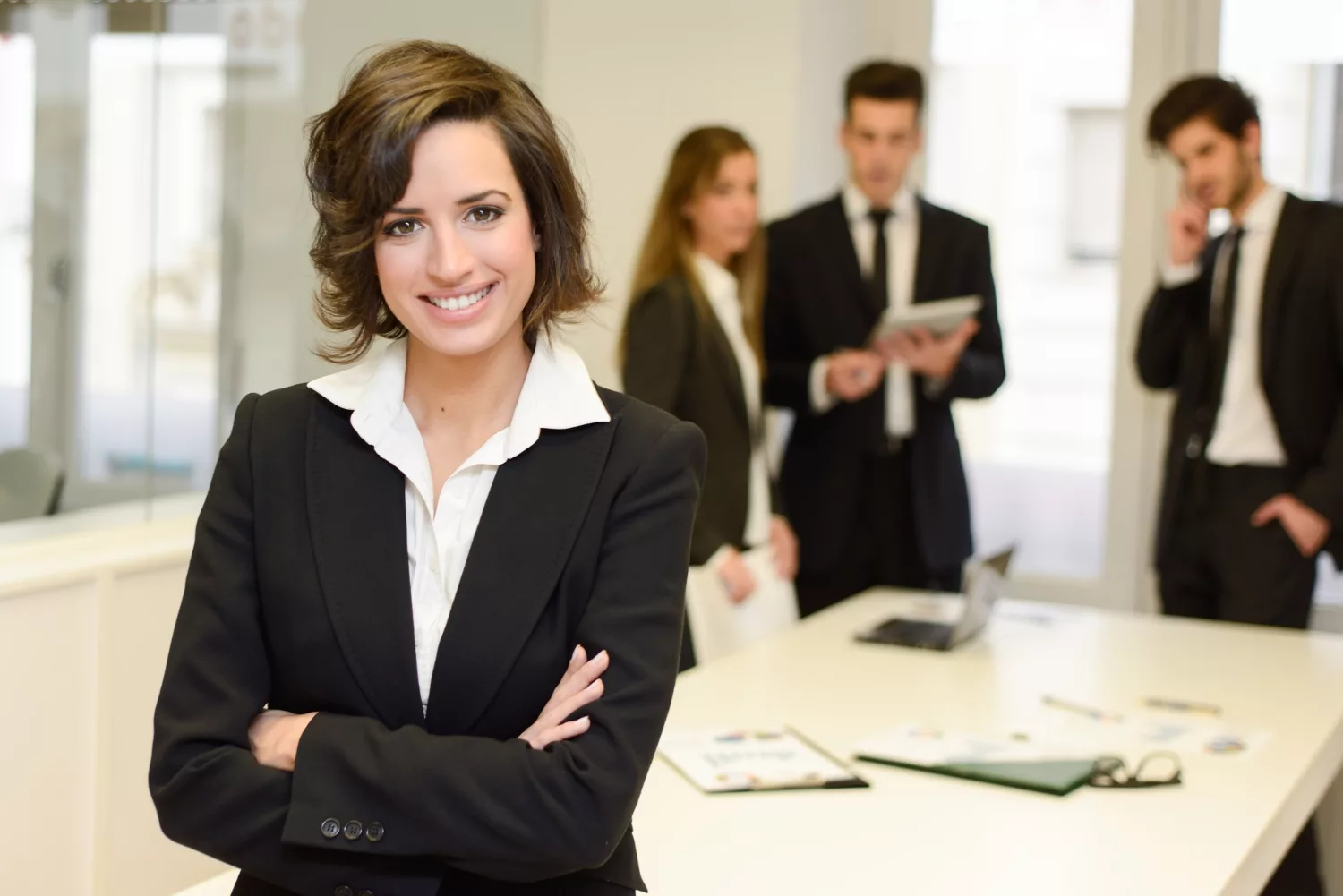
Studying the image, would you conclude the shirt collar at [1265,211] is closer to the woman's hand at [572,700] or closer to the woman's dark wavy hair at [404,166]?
the woman's dark wavy hair at [404,166]

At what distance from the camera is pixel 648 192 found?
217 inches

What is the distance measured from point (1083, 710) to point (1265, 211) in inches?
69.2

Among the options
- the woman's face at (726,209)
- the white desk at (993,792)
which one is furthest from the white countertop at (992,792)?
the woman's face at (726,209)

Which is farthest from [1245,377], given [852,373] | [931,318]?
[852,373]

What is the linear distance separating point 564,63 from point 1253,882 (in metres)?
4.07

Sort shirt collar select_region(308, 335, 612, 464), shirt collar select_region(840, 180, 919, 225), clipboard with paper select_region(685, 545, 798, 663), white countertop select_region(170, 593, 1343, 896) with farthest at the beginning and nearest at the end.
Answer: shirt collar select_region(840, 180, 919, 225) < clipboard with paper select_region(685, 545, 798, 663) < white countertop select_region(170, 593, 1343, 896) < shirt collar select_region(308, 335, 612, 464)

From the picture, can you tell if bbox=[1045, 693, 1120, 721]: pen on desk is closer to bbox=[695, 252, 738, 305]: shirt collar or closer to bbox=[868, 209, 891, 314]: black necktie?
bbox=[695, 252, 738, 305]: shirt collar

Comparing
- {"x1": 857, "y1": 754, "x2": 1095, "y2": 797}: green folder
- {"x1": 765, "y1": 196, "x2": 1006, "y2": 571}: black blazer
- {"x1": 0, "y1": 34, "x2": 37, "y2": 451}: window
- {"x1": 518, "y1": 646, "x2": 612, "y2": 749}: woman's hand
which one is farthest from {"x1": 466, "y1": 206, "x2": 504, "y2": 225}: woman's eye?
{"x1": 765, "y1": 196, "x2": 1006, "y2": 571}: black blazer

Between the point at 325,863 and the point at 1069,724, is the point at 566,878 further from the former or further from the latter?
the point at 1069,724

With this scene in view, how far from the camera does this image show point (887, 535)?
4410 mm

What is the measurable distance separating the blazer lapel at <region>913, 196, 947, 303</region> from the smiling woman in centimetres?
292

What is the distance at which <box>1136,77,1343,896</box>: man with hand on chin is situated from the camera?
A: 13.1 ft

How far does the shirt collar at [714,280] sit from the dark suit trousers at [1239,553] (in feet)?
4.12

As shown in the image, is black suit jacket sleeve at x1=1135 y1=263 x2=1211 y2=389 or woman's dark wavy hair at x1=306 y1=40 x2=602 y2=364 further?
black suit jacket sleeve at x1=1135 y1=263 x2=1211 y2=389
